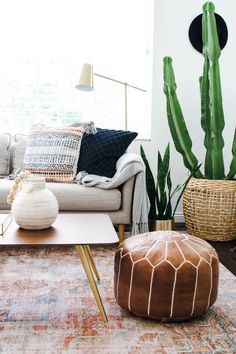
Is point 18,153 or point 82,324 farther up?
point 18,153

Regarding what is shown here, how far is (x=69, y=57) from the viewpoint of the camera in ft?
12.5

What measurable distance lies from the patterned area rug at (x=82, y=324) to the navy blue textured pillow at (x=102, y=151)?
3.48 ft

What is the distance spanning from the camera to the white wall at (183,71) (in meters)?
3.72

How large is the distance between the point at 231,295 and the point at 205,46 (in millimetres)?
2039

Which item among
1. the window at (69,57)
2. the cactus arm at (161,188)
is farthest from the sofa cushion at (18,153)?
the cactus arm at (161,188)

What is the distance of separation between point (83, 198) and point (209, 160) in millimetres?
1159

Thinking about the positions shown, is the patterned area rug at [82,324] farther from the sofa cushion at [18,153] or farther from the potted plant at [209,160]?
the sofa cushion at [18,153]

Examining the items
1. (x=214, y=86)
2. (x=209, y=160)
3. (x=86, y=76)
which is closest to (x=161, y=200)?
(x=209, y=160)

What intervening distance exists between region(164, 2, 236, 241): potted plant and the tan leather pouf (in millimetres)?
1407

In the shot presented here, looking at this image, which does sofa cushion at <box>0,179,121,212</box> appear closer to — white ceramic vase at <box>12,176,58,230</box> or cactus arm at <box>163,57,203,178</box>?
cactus arm at <box>163,57,203,178</box>

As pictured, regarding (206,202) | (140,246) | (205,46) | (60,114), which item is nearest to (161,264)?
(140,246)

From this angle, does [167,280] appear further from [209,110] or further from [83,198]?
[209,110]

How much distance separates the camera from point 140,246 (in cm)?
175

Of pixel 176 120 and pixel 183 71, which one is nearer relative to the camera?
pixel 176 120
